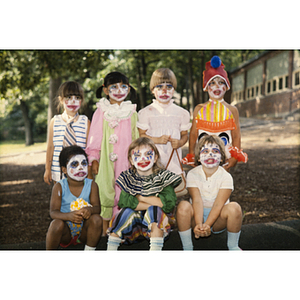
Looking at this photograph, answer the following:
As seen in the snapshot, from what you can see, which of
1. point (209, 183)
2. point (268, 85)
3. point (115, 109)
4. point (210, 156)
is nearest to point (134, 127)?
point (115, 109)

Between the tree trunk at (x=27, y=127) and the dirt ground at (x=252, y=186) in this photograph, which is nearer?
the tree trunk at (x=27, y=127)

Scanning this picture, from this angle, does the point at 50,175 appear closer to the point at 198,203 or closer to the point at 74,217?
the point at 74,217

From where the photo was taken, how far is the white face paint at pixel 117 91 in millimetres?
3619

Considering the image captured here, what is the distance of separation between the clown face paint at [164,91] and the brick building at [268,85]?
1580mm

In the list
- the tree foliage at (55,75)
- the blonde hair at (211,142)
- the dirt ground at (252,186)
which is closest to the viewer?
the blonde hair at (211,142)

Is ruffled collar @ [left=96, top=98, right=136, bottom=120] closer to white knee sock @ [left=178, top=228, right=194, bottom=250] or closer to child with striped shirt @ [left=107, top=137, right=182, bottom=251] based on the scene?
child with striped shirt @ [left=107, top=137, right=182, bottom=251]

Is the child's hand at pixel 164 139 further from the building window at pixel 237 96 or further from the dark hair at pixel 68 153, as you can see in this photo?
the building window at pixel 237 96

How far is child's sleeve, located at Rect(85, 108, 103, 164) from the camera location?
3.58m

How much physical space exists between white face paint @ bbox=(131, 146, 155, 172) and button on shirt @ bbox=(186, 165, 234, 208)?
0.49 metres

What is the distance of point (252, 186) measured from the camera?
6125 millimetres

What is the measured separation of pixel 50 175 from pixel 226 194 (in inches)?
76.7

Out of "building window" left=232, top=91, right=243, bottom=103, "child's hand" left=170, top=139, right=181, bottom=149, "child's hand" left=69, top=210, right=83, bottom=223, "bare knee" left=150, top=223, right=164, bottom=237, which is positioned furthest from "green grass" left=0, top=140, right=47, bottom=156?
"building window" left=232, top=91, right=243, bottom=103

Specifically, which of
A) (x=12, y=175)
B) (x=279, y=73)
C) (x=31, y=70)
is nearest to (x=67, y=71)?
(x=31, y=70)

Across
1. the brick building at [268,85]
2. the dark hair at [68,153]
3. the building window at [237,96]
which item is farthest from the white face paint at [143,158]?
the building window at [237,96]
